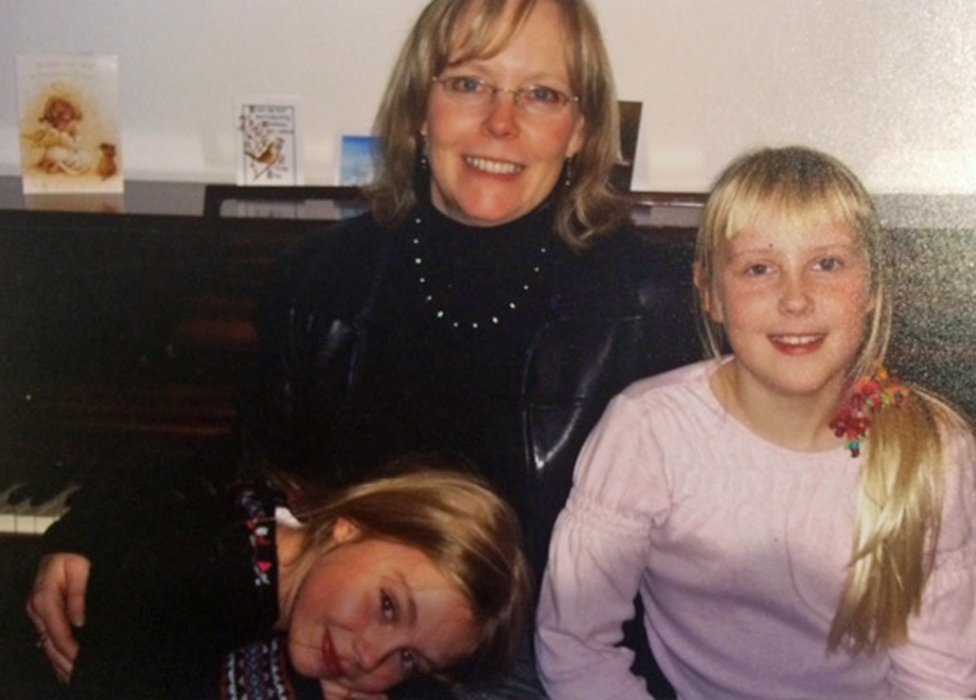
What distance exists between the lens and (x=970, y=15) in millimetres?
1059

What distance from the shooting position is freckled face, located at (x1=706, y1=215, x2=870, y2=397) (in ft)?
3.40

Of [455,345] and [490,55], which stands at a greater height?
[490,55]

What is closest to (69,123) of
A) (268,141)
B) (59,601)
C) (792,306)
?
(268,141)

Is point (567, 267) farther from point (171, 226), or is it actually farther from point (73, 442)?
point (73, 442)

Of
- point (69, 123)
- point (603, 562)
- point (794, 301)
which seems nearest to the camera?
point (794, 301)

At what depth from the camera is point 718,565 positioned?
1.13 m

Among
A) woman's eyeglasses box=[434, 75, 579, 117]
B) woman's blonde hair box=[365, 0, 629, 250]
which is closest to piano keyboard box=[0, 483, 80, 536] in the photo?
woman's blonde hair box=[365, 0, 629, 250]

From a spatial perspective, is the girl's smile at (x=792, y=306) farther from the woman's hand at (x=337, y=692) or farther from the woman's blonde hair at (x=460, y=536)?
the woman's hand at (x=337, y=692)

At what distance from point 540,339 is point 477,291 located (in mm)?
80

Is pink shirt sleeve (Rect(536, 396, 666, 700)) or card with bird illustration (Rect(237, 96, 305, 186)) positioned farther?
card with bird illustration (Rect(237, 96, 305, 186))

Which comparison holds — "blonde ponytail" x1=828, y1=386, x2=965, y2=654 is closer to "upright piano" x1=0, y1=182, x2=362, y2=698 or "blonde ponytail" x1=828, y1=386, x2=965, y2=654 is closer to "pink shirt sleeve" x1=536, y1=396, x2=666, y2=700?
"pink shirt sleeve" x1=536, y1=396, x2=666, y2=700

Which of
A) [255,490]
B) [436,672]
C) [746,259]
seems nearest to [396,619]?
[436,672]

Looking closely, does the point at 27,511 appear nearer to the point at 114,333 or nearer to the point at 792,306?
the point at 114,333

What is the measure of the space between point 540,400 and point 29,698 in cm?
60
